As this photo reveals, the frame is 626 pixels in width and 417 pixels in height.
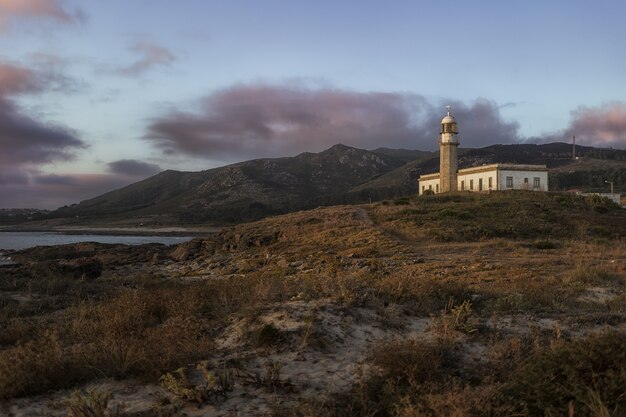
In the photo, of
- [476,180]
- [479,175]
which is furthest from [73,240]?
[479,175]

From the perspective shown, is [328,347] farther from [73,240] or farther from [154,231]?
[154,231]

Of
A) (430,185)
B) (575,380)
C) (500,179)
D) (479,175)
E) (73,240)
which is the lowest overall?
(73,240)

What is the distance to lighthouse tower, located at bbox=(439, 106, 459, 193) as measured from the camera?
63.7 m

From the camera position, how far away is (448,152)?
64625 mm

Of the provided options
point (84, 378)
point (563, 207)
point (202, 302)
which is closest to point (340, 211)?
point (563, 207)

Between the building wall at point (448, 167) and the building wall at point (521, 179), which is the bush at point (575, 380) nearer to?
the building wall at point (521, 179)

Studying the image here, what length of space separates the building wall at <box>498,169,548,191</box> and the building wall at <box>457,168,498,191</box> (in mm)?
783

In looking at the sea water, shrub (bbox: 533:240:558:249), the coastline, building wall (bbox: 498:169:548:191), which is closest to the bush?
shrub (bbox: 533:240:558:249)

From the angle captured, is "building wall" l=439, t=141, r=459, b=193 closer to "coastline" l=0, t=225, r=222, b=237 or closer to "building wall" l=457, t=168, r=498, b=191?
"building wall" l=457, t=168, r=498, b=191

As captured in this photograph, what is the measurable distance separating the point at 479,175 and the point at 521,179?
5143 mm

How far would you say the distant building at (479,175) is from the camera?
197ft

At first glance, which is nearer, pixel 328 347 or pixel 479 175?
pixel 328 347

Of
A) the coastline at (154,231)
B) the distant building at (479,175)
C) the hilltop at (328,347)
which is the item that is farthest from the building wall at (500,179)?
the coastline at (154,231)

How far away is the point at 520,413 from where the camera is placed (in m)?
4.20
